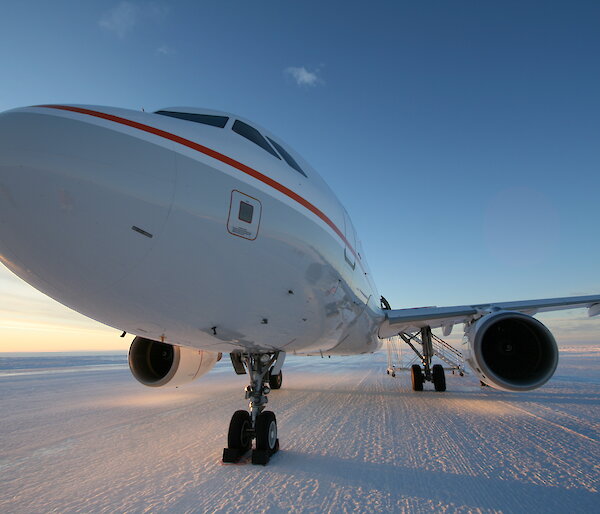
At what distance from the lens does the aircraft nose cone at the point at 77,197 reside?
1.81 metres

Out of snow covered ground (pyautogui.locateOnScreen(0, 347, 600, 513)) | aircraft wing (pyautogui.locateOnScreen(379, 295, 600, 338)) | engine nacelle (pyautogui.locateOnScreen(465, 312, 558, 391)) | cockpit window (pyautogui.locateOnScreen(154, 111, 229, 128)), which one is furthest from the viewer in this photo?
aircraft wing (pyautogui.locateOnScreen(379, 295, 600, 338))

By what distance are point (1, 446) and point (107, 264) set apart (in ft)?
15.4

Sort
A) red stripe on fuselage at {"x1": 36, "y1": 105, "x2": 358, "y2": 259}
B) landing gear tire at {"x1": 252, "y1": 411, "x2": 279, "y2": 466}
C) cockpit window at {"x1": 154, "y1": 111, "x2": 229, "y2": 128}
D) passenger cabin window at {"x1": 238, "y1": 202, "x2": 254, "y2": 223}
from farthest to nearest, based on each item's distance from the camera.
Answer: landing gear tire at {"x1": 252, "y1": 411, "x2": 279, "y2": 466}, cockpit window at {"x1": 154, "y1": 111, "x2": 229, "y2": 128}, passenger cabin window at {"x1": 238, "y1": 202, "x2": 254, "y2": 223}, red stripe on fuselage at {"x1": 36, "y1": 105, "x2": 358, "y2": 259}

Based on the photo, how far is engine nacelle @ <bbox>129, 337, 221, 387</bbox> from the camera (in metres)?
5.23

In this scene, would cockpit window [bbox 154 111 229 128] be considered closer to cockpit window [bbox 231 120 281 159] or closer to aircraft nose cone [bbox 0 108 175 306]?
cockpit window [bbox 231 120 281 159]

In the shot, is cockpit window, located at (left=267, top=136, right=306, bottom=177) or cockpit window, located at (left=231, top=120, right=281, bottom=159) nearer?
cockpit window, located at (left=231, top=120, right=281, bottom=159)

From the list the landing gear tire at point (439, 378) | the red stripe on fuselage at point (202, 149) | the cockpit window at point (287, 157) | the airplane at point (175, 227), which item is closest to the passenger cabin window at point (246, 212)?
the airplane at point (175, 227)

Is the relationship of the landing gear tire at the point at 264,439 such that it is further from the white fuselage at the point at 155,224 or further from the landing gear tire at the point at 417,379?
the landing gear tire at the point at 417,379

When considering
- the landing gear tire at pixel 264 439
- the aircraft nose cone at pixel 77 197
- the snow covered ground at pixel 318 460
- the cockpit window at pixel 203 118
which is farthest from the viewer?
the landing gear tire at pixel 264 439

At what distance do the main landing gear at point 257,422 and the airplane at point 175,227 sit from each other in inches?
1.0

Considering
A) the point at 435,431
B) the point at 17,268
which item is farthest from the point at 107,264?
the point at 435,431

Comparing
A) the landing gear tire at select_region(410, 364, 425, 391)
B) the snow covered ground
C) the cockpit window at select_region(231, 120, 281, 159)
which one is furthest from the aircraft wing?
the cockpit window at select_region(231, 120, 281, 159)

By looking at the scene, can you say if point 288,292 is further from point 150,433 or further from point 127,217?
point 150,433

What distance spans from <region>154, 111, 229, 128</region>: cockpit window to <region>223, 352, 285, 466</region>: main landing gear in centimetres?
297
